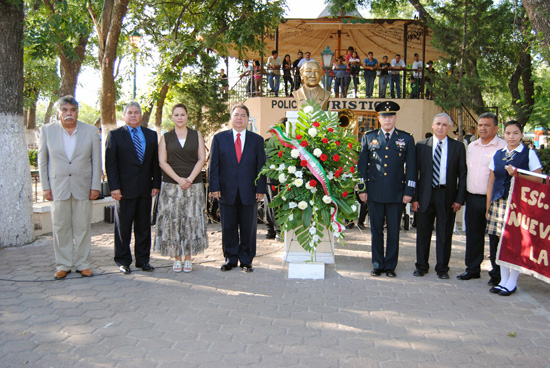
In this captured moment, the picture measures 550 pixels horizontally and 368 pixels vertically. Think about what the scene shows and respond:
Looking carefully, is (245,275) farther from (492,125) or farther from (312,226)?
(492,125)

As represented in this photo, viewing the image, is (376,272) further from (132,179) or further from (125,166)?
(125,166)

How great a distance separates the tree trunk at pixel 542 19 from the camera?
22.2 ft

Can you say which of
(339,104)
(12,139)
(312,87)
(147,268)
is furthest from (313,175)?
(339,104)

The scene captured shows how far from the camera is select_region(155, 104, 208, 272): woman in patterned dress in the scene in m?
5.52

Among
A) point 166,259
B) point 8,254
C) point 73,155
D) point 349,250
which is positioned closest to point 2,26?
point 73,155

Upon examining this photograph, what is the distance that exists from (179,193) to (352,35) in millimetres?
13975

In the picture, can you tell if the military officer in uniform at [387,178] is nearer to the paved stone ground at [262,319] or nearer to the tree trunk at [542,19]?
the paved stone ground at [262,319]

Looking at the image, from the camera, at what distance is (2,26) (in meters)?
6.50

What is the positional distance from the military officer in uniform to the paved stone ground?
1.27 ft

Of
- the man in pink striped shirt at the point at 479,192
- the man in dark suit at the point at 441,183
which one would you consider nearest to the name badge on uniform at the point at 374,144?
the man in dark suit at the point at 441,183

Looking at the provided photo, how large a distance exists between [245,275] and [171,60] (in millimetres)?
7721

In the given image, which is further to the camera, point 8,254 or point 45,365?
point 8,254

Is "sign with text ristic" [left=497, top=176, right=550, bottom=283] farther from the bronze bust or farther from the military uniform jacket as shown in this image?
the bronze bust

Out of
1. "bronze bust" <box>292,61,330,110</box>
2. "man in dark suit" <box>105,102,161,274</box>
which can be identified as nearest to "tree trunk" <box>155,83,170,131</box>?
"bronze bust" <box>292,61,330,110</box>
